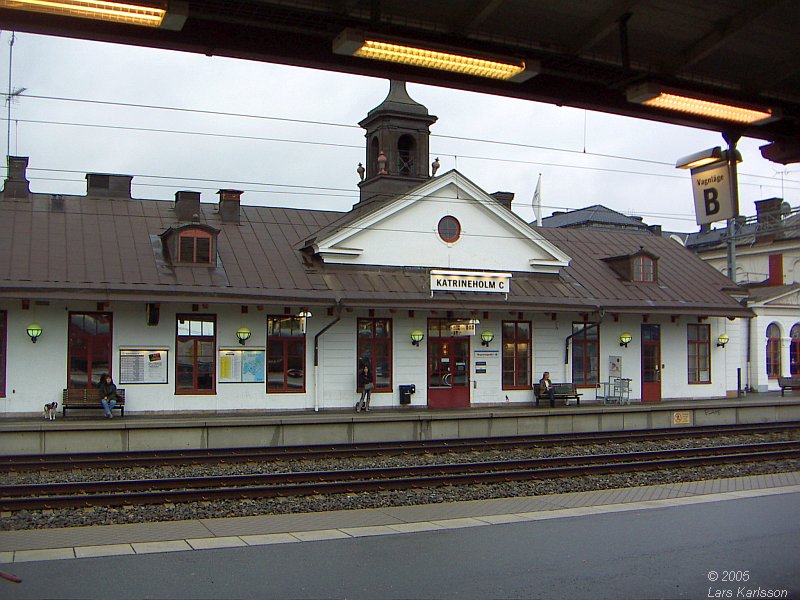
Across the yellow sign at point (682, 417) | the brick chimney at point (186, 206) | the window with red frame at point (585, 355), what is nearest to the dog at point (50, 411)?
the brick chimney at point (186, 206)

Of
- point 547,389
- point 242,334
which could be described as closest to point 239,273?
point 242,334

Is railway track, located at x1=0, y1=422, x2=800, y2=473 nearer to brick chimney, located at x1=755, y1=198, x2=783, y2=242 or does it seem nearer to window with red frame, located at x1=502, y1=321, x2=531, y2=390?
window with red frame, located at x1=502, y1=321, x2=531, y2=390

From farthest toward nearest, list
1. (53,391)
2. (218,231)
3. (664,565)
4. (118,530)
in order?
1. (218,231)
2. (53,391)
3. (118,530)
4. (664,565)

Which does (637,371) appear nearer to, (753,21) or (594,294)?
(594,294)

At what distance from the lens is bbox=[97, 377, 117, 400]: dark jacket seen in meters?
22.9

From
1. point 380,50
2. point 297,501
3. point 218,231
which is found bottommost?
point 297,501

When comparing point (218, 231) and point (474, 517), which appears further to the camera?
point (218, 231)

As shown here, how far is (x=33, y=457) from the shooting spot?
16062 millimetres

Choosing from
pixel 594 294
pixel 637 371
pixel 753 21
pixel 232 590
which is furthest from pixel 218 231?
pixel 753 21

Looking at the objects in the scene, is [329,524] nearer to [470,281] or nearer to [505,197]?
[470,281]

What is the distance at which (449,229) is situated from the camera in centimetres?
2947

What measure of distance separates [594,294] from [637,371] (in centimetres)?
366

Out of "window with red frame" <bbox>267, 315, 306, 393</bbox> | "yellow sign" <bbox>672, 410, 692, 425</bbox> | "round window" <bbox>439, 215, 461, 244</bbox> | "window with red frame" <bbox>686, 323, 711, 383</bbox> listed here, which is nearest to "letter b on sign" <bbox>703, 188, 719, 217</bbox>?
"yellow sign" <bbox>672, 410, 692, 425</bbox>

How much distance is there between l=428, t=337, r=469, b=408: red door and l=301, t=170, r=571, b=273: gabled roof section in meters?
2.79
